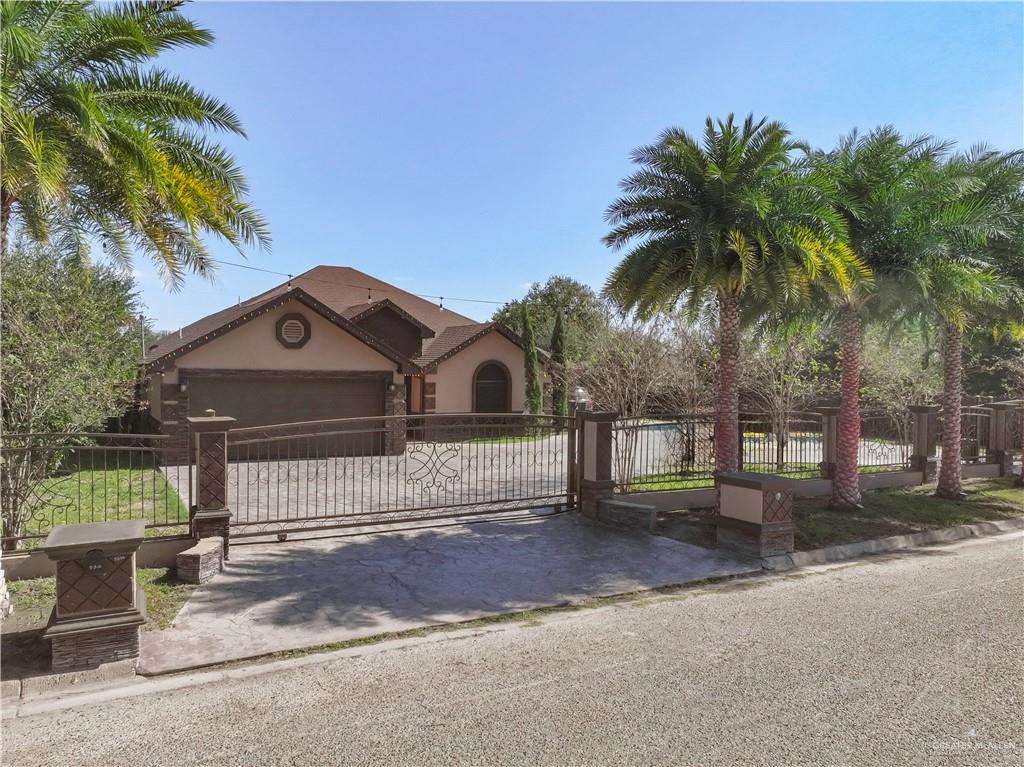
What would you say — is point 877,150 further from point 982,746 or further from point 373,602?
point 373,602

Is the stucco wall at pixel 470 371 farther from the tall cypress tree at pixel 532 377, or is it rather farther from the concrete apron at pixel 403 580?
the concrete apron at pixel 403 580

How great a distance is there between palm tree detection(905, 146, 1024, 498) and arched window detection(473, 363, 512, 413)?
15.7 meters

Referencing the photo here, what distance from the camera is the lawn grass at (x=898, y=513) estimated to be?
9.77 meters

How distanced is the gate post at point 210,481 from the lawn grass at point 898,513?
7.64 meters

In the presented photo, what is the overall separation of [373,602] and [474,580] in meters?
1.29

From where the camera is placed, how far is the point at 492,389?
26.0 meters

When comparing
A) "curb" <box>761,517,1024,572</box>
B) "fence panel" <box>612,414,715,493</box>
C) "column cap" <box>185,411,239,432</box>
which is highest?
"column cap" <box>185,411,239,432</box>

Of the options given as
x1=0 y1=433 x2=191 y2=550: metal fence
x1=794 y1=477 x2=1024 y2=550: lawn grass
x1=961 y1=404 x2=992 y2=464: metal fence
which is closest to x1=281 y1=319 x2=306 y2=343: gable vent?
x1=0 y1=433 x2=191 y2=550: metal fence

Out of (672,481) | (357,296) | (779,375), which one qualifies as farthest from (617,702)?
(357,296)

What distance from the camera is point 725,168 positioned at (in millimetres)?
9867

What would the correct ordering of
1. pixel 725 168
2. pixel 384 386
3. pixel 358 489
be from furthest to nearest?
pixel 384 386 → pixel 358 489 → pixel 725 168

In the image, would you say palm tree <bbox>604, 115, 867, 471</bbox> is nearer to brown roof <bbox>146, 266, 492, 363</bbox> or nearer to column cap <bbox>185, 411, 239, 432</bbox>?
column cap <bbox>185, 411, 239, 432</bbox>

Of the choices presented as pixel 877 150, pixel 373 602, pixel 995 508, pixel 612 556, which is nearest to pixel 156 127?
pixel 373 602

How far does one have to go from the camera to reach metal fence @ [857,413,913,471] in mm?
14648
